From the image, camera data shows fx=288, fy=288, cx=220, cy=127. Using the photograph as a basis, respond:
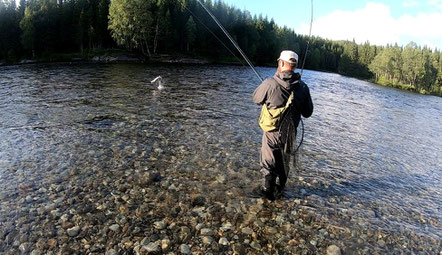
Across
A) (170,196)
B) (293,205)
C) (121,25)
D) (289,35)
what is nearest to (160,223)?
(170,196)

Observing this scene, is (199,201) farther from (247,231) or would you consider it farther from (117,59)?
(117,59)

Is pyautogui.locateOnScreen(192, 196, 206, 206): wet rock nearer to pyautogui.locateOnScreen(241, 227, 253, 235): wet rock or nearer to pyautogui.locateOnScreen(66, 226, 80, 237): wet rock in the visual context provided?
pyautogui.locateOnScreen(241, 227, 253, 235): wet rock

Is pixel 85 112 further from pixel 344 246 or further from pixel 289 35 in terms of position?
pixel 289 35

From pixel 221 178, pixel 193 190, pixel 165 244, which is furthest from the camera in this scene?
pixel 221 178

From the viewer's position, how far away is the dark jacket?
21.3 feet

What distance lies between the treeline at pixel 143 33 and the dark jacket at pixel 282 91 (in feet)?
203

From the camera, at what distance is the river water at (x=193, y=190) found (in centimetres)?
566

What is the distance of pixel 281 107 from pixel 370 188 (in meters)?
4.47

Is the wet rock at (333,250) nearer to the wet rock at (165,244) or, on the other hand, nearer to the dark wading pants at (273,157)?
the dark wading pants at (273,157)

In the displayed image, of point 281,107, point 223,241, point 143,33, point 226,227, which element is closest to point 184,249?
point 223,241

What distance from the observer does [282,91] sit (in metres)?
6.53

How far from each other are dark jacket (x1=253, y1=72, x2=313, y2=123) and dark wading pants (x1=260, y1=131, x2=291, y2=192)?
0.75 m

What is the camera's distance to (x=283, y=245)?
224 inches

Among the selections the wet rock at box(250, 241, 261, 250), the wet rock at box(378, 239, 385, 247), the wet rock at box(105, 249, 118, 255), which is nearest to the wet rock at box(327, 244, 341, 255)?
the wet rock at box(378, 239, 385, 247)
